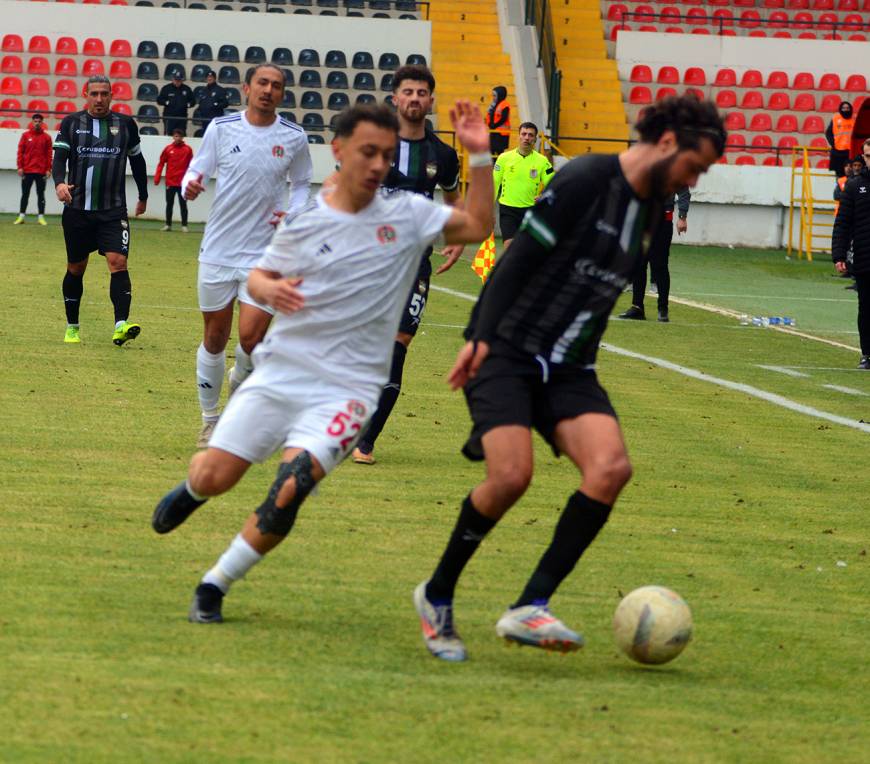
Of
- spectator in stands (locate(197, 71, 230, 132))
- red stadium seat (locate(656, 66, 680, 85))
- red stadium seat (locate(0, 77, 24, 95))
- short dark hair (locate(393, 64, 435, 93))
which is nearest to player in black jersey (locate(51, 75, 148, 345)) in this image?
short dark hair (locate(393, 64, 435, 93))

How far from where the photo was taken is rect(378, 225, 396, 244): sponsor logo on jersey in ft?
18.2

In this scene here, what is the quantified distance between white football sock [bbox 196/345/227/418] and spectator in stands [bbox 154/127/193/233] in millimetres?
21022

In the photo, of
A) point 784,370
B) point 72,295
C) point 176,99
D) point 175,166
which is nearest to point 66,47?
point 176,99

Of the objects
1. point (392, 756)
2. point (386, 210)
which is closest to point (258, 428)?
point (386, 210)

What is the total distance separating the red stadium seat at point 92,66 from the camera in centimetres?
3472

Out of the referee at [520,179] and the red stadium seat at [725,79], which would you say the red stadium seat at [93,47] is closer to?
the red stadium seat at [725,79]

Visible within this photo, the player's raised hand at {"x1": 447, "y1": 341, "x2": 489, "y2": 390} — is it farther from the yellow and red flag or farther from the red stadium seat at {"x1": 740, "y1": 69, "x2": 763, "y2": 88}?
the red stadium seat at {"x1": 740, "y1": 69, "x2": 763, "y2": 88}

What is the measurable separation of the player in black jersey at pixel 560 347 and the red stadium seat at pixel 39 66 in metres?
31.1

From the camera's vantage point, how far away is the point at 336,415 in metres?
5.48

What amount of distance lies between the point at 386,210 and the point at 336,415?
74 centimetres

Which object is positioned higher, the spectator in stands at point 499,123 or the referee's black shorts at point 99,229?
the spectator in stands at point 499,123

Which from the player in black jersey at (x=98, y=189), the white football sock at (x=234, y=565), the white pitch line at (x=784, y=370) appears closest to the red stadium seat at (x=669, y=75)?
the white pitch line at (x=784, y=370)

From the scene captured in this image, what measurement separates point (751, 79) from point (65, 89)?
49.7 feet

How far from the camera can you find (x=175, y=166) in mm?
30094
